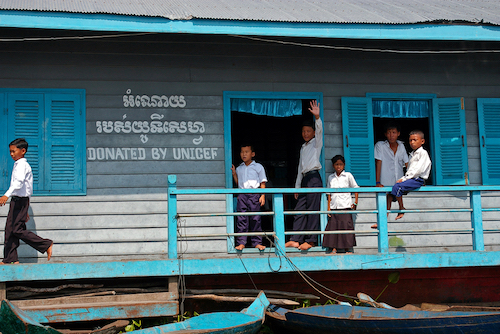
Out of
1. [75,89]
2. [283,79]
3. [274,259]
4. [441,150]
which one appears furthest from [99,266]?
[441,150]

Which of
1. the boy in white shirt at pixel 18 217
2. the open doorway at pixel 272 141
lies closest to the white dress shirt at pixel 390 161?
the open doorway at pixel 272 141

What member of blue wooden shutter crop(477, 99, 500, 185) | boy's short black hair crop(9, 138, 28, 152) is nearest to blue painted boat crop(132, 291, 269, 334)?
boy's short black hair crop(9, 138, 28, 152)

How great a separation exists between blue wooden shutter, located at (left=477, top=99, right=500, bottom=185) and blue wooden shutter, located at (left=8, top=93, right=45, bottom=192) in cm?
637

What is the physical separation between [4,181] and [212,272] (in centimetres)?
313

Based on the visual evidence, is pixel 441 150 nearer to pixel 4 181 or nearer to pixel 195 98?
pixel 195 98

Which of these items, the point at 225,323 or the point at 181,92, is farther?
the point at 181,92

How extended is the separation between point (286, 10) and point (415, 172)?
8.92 feet

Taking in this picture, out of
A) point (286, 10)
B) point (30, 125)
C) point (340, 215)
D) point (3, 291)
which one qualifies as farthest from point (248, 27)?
point (3, 291)

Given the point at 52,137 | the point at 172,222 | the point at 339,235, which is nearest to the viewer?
the point at 172,222

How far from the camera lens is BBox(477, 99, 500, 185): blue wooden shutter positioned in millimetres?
7758

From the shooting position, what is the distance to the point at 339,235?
6.71m

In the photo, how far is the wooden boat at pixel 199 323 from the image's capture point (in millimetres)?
4719

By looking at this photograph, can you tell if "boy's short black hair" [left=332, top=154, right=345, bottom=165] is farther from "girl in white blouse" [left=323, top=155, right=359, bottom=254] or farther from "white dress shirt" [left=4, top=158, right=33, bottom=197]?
"white dress shirt" [left=4, top=158, right=33, bottom=197]

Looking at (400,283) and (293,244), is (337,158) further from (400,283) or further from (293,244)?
(400,283)
